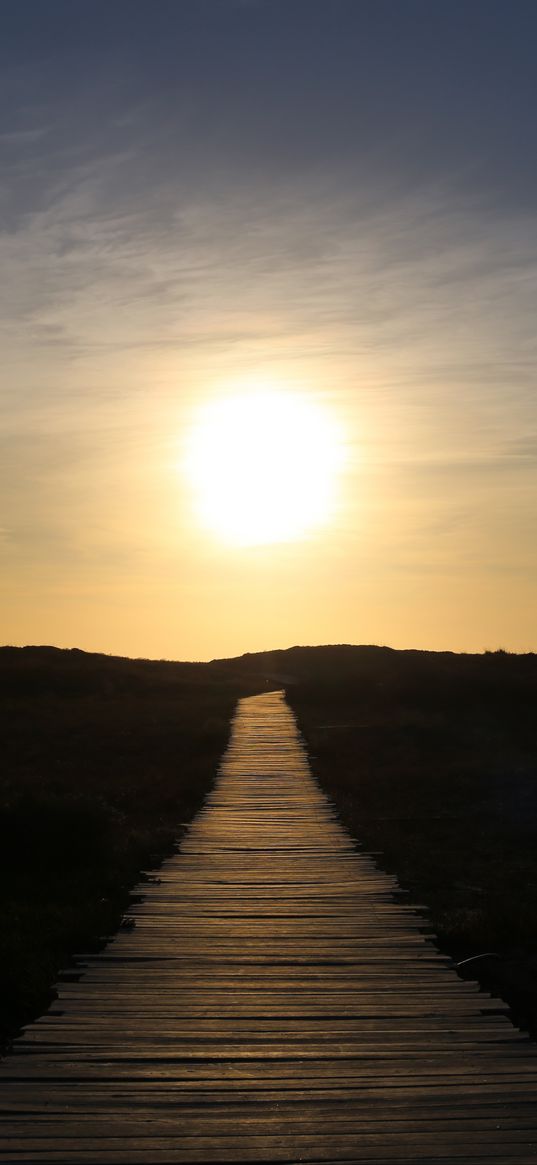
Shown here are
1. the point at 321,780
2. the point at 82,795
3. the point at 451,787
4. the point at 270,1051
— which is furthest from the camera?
the point at 451,787

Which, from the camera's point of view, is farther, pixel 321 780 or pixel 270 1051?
pixel 321 780

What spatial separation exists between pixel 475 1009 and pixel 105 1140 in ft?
10.9

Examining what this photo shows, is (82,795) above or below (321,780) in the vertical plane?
below

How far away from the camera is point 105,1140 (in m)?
5.86

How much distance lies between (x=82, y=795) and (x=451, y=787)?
8.95m

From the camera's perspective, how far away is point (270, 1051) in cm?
722

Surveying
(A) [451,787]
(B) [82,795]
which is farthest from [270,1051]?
(A) [451,787]

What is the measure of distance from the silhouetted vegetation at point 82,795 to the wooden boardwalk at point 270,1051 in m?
0.71

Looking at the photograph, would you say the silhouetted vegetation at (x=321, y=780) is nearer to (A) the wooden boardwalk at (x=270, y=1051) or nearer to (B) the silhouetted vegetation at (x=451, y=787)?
(B) the silhouetted vegetation at (x=451, y=787)

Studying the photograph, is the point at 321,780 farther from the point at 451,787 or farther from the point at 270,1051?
the point at 270,1051

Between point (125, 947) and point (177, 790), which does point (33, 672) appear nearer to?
point (177, 790)

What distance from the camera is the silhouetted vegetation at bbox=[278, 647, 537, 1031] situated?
12125 millimetres

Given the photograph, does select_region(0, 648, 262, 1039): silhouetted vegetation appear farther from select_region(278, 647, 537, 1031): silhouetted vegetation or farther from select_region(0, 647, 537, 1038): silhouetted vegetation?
select_region(278, 647, 537, 1031): silhouetted vegetation

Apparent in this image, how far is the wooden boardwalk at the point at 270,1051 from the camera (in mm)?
5859
